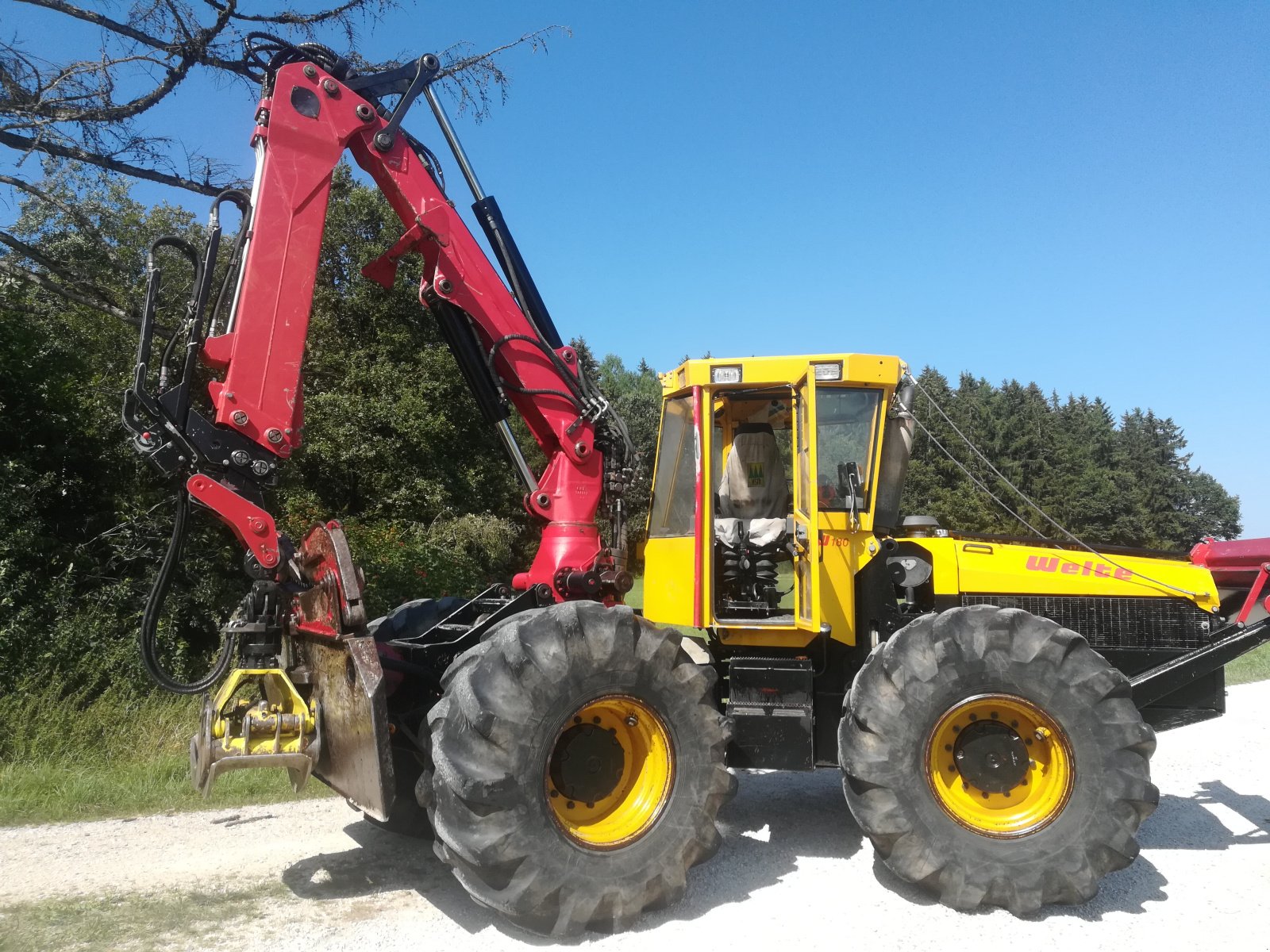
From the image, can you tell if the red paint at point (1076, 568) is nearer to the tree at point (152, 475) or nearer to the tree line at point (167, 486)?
the tree line at point (167, 486)

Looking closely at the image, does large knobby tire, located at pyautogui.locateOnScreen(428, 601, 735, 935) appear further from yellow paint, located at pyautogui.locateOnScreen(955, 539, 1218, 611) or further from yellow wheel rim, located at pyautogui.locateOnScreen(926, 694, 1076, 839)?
yellow paint, located at pyautogui.locateOnScreen(955, 539, 1218, 611)

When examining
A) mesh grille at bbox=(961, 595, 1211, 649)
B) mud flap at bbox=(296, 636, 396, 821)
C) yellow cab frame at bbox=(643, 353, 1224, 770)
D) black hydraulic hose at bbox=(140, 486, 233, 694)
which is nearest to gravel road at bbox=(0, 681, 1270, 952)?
mud flap at bbox=(296, 636, 396, 821)

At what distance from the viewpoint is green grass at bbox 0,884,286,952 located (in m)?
4.40

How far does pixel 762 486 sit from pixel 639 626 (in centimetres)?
182

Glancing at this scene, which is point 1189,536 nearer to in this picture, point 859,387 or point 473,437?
point 473,437

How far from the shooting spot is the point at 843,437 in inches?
235

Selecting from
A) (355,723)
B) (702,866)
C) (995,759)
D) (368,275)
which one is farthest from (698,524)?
(368,275)

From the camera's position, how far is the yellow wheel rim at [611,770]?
16.1ft

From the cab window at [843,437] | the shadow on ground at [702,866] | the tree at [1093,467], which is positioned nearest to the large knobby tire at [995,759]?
the shadow on ground at [702,866]

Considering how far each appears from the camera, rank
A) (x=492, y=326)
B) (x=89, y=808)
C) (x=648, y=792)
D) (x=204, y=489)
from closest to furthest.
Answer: (x=204, y=489) → (x=648, y=792) → (x=492, y=326) → (x=89, y=808)

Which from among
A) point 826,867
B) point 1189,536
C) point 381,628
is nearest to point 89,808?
point 381,628

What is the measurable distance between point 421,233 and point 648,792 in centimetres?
350

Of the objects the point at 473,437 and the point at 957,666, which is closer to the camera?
the point at 957,666

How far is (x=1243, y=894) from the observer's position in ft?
16.9
